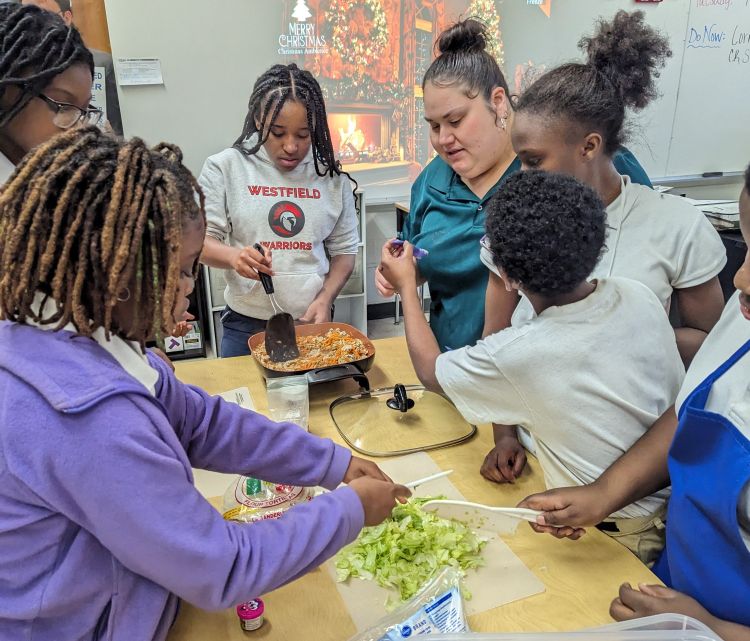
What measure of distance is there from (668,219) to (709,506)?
2.11 ft

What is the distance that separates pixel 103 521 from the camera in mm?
Result: 606

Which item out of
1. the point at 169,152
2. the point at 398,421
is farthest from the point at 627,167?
the point at 169,152

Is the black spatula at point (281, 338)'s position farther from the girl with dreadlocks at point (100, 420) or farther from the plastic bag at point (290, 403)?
the girl with dreadlocks at point (100, 420)

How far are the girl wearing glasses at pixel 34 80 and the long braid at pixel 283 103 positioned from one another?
613mm

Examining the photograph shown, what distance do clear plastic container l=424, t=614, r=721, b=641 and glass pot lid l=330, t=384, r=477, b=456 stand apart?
528mm

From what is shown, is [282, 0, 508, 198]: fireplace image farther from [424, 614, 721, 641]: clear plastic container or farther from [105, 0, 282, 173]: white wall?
[424, 614, 721, 641]: clear plastic container

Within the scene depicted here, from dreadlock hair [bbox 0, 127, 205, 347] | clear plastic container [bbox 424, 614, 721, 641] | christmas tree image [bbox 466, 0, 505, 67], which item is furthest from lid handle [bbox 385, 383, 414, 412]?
christmas tree image [bbox 466, 0, 505, 67]

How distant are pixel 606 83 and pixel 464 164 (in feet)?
1.26

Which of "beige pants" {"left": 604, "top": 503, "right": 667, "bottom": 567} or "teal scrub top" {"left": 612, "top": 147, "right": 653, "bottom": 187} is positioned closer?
"beige pants" {"left": 604, "top": 503, "right": 667, "bottom": 567}

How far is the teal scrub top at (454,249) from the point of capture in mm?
1463

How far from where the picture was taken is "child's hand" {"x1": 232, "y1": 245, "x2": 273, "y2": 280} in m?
1.66

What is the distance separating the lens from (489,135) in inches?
56.9

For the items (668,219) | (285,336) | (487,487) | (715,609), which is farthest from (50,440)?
(668,219)

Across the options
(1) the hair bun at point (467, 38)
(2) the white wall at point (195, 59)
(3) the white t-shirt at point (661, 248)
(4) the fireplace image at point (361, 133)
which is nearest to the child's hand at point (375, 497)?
(3) the white t-shirt at point (661, 248)
